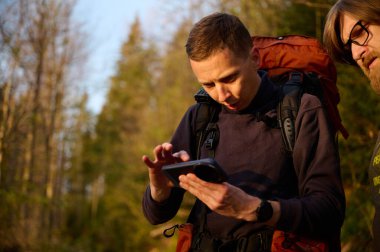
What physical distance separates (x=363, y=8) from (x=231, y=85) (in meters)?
0.76

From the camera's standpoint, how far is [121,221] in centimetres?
2869

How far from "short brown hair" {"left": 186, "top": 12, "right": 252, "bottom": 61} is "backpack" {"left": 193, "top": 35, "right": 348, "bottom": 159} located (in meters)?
0.18

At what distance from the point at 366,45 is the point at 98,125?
37661 mm

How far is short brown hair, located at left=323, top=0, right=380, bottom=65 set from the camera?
8.37ft

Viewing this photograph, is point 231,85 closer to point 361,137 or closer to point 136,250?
point 361,137

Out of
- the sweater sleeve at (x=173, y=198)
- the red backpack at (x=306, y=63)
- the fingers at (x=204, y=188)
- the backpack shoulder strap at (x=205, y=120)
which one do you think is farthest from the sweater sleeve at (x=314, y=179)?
the sweater sleeve at (x=173, y=198)

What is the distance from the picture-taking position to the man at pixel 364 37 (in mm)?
2541

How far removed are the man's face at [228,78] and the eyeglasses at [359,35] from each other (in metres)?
0.54

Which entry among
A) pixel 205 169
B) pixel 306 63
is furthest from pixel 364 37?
pixel 205 169

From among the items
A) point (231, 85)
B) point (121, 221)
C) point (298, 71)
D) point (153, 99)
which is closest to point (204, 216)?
point (231, 85)

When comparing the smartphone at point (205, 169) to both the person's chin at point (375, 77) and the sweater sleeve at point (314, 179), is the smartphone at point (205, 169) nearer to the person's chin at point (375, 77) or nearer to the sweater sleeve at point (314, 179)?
the sweater sleeve at point (314, 179)

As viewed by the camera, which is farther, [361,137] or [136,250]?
[136,250]

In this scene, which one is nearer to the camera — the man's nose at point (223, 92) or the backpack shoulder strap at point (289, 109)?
the backpack shoulder strap at point (289, 109)

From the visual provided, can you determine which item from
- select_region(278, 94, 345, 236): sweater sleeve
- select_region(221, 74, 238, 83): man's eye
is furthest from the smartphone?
select_region(221, 74, 238, 83): man's eye
